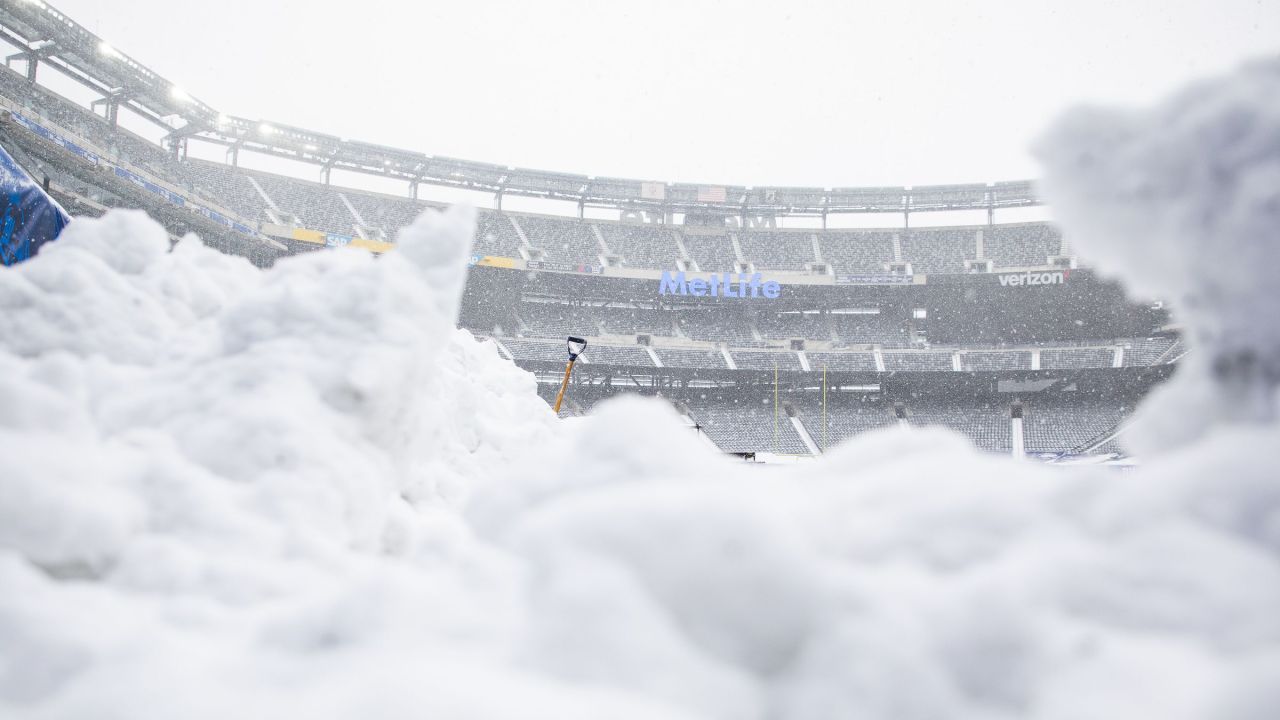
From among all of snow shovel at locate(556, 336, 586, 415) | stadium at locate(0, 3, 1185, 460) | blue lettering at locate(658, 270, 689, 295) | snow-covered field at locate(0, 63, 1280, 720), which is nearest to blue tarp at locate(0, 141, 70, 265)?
snow-covered field at locate(0, 63, 1280, 720)

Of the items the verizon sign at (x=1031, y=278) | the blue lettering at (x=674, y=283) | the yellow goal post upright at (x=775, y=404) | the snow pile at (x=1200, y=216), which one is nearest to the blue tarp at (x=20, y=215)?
the snow pile at (x=1200, y=216)

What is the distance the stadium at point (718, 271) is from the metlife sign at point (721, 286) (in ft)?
1.69

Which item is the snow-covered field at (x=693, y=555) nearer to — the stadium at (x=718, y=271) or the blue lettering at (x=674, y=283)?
the stadium at (x=718, y=271)

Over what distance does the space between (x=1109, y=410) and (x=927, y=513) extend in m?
28.5

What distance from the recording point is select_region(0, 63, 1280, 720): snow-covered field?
4.42 feet

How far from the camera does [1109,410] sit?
81.5ft

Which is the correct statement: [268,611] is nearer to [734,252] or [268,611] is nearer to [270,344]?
[270,344]

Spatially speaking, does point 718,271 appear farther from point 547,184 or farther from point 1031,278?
point 1031,278

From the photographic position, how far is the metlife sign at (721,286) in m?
31.2

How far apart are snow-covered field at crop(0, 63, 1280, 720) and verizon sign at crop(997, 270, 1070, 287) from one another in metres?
29.1

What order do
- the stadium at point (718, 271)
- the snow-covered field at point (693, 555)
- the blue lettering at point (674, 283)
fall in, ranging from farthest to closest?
the blue lettering at point (674, 283), the stadium at point (718, 271), the snow-covered field at point (693, 555)

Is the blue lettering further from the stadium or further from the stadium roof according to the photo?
the stadium roof

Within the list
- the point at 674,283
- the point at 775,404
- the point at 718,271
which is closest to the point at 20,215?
the point at 775,404

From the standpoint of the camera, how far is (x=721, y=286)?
31.5 meters
